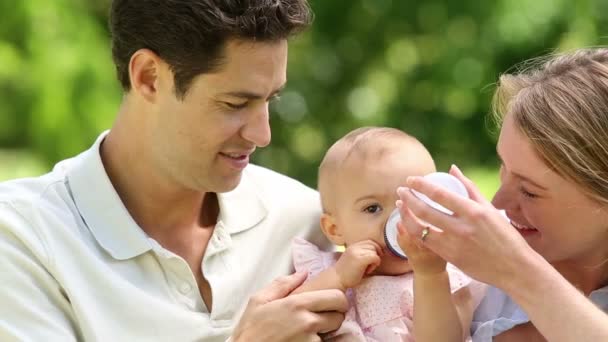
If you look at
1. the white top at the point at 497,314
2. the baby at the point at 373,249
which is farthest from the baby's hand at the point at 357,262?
the white top at the point at 497,314

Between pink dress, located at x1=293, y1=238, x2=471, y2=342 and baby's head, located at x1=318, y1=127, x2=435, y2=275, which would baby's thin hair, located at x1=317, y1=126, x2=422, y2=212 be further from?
pink dress, located at x1=293, y1=238, x2=471, y2=342

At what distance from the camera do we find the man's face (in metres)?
2.75

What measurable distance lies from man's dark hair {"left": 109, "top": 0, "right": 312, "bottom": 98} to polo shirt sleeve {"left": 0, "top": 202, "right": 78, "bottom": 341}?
557 millimetres

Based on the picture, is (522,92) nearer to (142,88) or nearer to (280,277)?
(280,277)

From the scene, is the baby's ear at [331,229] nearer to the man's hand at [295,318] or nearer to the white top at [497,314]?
the man's hand at [295,318]

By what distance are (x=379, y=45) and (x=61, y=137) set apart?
2.97 m

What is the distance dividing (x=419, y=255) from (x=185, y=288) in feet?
2.29

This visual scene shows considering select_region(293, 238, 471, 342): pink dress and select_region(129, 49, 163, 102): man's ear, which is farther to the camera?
select_region(129, 49, 163, 102): man's ear

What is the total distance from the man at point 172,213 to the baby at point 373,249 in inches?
3.1

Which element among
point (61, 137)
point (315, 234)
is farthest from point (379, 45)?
point (315, 234)

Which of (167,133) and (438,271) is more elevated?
(167,133)

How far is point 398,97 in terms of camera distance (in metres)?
7.95

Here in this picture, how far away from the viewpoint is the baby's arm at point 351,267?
2.57 m

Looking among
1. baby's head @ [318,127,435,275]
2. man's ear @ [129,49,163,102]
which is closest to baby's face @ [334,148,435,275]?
baby's head @ [318,127,435,275]
